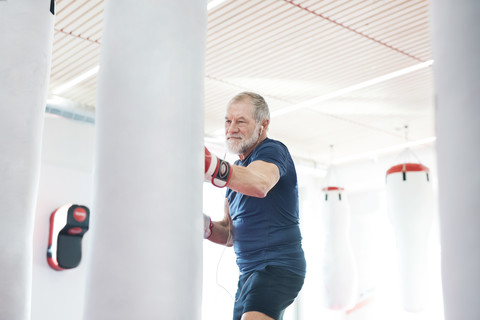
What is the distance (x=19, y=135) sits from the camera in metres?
1.85

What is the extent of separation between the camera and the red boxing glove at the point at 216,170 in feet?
5.86

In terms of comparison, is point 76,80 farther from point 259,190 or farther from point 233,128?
point 259,190

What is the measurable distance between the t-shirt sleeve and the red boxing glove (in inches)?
12.9

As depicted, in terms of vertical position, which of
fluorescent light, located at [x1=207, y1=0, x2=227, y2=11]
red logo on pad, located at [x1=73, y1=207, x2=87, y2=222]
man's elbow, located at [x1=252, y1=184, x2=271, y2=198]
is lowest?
man's elbow, located at [x1=252, y1=184, x2=271, y2=198]

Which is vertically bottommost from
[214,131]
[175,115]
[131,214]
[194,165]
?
[131,214]

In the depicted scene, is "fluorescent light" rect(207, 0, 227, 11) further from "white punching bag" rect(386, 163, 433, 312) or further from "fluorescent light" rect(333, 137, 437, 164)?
"fluorescent light" rect(333, 137, 437, 164)

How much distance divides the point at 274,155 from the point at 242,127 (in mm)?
269

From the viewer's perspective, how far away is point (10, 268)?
5.83 ft

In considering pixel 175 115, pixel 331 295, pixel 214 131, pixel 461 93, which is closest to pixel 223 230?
pixel 175 115

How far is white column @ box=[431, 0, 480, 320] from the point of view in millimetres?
906

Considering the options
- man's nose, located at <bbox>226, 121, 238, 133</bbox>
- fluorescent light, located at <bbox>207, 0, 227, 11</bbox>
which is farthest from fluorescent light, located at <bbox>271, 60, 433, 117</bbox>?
man's nose, located at <bbox>226, 121, 238, 133</bbox>

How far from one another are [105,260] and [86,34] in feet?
11.9

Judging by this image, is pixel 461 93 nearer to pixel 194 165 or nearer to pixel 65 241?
pixel 194 165

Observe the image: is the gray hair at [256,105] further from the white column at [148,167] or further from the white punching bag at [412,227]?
the white punching bag at [412,227]
